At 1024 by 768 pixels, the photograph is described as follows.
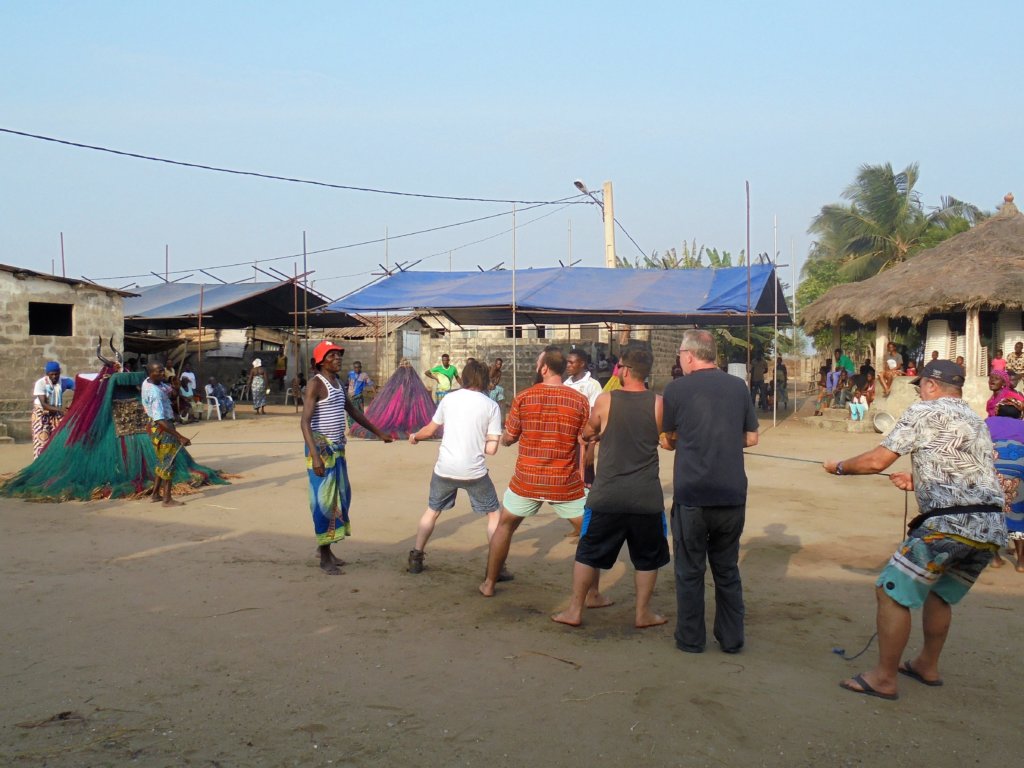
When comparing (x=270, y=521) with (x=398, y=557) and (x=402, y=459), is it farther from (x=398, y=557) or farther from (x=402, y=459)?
(x=402, y=459)

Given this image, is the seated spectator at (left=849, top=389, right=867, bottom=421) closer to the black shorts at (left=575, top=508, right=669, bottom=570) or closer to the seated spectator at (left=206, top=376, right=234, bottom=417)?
the seated spectator at (left=206, top=376, right=234, bottom=417)

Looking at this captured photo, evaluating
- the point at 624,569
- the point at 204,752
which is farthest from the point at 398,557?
the point at 204,752

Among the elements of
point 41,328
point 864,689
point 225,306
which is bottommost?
point 864,689

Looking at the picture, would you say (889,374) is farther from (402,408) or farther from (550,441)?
(550,441)

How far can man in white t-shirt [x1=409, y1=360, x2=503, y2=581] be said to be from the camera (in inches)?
247

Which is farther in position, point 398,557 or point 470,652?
point 398,557

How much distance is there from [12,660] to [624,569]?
12.7 ft

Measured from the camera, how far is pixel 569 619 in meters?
5.20

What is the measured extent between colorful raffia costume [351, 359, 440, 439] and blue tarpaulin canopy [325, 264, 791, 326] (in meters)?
2.72

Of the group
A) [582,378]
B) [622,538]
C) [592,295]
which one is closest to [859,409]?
[592,295]

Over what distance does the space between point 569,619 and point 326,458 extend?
2.22 m

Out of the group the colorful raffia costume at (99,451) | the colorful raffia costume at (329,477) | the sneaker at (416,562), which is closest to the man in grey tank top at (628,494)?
the sneaker at (416,562)

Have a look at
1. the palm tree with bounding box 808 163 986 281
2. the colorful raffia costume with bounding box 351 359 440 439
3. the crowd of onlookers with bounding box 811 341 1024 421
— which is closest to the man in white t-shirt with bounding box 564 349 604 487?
the colorful raffia costume with bounding box 351 359 440 439

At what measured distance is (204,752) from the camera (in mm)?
3529
